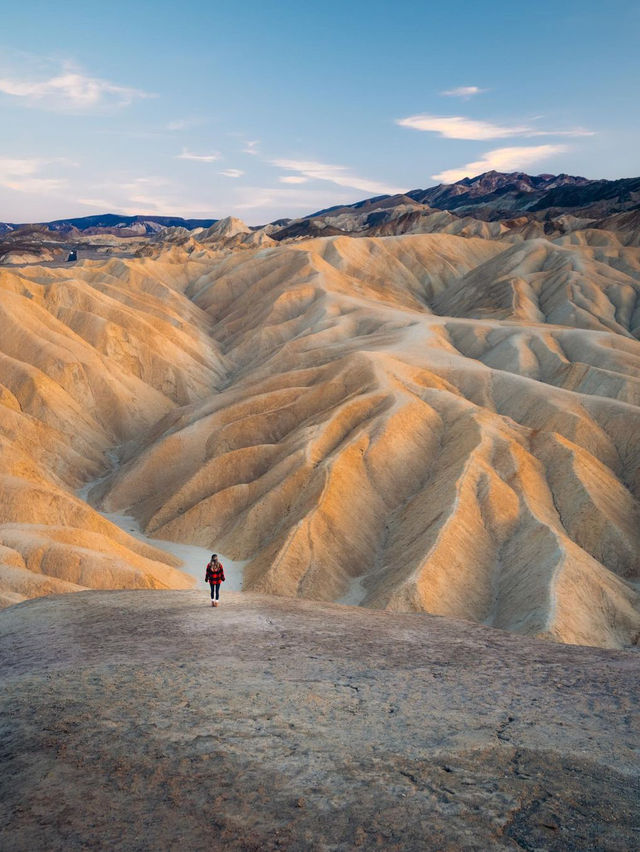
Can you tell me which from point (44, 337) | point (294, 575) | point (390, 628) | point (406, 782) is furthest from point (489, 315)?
point (406, 782)

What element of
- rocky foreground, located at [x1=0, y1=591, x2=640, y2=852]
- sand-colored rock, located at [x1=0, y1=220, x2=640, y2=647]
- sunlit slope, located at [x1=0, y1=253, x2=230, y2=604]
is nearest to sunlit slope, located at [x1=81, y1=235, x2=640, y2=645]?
sand-colored rock, located at [x1=0, y1=220, x2=640, y2=647]

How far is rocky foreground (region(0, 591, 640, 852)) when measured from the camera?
751 centimetres

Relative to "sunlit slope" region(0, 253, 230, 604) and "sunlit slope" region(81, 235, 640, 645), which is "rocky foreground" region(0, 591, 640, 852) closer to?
"sunlit slope" region(0, 253, 230, 604)

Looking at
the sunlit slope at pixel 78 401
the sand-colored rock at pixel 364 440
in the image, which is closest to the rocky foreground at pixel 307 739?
the sunlit slope at pixel 78 401

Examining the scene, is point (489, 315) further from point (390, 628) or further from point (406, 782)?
point (406, 782)

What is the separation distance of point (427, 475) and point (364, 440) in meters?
5.21

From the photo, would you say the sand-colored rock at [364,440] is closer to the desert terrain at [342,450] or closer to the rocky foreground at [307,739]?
the desert terrain at [342,450]

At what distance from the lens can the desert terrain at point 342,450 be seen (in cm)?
3538

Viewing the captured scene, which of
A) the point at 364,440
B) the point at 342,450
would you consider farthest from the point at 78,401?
the point at 364,440

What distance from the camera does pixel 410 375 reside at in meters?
59.2

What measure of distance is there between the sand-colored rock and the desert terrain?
17cm

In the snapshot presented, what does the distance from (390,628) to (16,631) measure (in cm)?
854

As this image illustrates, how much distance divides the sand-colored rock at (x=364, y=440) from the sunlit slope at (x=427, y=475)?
0.50ft

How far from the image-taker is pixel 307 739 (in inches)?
375
